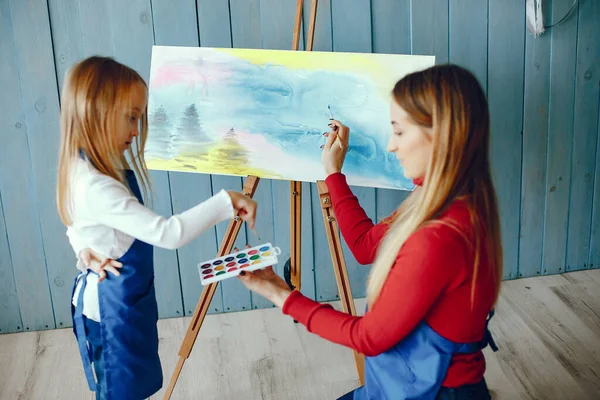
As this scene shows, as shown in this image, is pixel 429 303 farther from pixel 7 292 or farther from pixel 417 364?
pixel 7 292

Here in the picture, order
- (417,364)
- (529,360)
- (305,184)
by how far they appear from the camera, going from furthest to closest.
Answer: (305,184) < (529,360) < (417,364)

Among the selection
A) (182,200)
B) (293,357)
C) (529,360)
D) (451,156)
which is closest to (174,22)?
(182,200)

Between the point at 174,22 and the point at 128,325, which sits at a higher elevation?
the point at 174,22

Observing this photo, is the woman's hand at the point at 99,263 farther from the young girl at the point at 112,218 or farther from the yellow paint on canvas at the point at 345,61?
the yellow paint on canvas at the point at 345,61

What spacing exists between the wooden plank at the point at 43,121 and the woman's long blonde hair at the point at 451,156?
1.60 meters

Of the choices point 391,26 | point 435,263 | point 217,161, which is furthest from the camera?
point 391,26

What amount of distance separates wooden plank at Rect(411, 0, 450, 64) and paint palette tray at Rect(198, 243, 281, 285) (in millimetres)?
1313

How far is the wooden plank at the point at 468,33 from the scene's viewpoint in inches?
97.0

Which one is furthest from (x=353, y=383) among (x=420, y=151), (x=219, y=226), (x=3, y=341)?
(x=3, y=341)

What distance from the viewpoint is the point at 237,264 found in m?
1.44

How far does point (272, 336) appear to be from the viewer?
2453 millimetres

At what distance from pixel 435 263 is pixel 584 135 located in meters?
1.95

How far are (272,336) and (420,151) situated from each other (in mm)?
1461

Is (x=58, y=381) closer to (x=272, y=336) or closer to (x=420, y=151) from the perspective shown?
(x=272, y=336)
